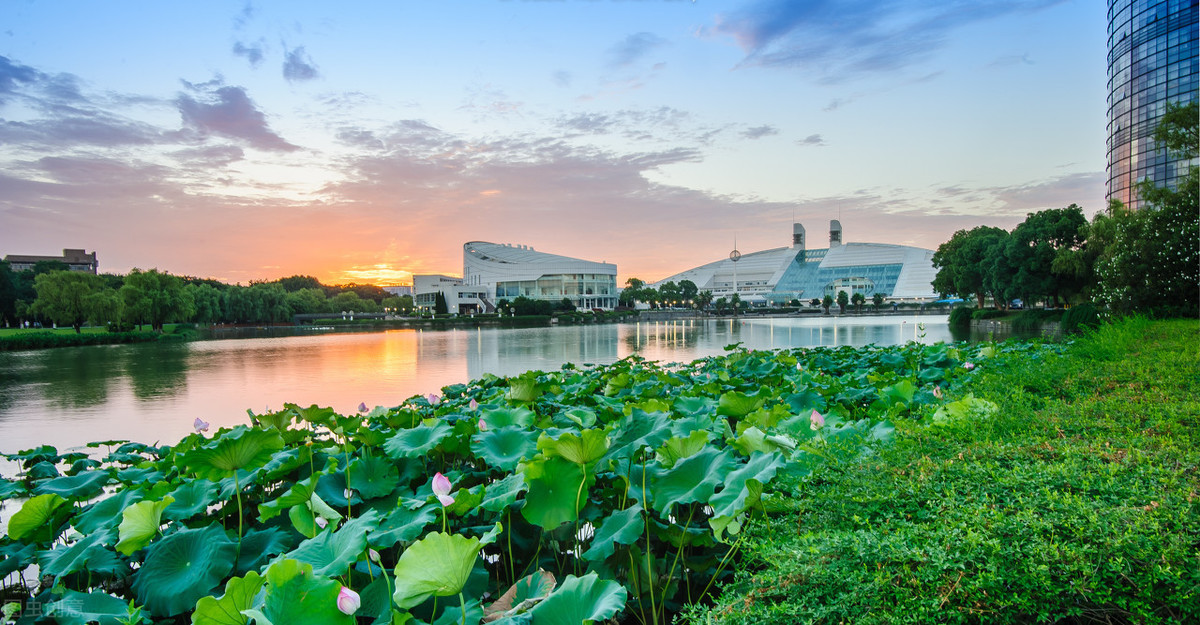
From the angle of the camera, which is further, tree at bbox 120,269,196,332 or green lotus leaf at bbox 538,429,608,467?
tree at bbox 120,269,196,332

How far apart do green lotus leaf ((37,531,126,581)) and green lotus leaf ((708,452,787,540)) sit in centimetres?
187

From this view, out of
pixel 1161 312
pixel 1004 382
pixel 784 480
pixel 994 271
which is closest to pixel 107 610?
pixel 784 480

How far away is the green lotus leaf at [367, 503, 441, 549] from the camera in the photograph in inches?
62.8

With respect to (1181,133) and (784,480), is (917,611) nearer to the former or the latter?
(784,480)

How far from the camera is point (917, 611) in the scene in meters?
1.10

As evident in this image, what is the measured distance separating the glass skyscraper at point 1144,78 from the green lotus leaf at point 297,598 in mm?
40135

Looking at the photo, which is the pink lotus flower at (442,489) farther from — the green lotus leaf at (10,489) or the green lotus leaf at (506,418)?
the green lotus leaf at (10,489)

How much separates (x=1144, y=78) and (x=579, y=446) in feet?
147

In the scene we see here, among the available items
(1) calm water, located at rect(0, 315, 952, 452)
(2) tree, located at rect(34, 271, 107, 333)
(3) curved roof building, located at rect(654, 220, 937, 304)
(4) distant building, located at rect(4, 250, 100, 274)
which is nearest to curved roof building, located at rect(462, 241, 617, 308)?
(3) curved roof building, located at rect(654, 220, 937, 304)

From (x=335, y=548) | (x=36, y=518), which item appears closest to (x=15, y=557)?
(x=36, y=518)

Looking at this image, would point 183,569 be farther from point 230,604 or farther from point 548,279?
point 548,279

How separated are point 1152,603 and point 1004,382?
8.82 feet

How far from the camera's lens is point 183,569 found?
1864mm

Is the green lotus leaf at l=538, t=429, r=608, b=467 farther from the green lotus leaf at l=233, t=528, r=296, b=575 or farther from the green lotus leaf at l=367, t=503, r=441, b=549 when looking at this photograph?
the green lotus leaf at l=233, t=528, r=296, b=575
